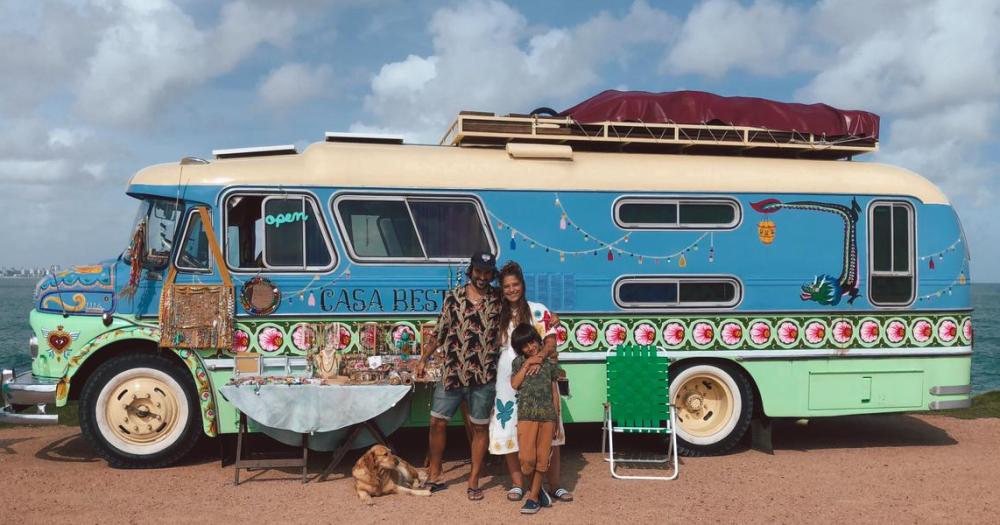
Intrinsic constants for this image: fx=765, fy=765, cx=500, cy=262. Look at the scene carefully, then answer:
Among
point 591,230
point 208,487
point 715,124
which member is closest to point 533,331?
point 591,230

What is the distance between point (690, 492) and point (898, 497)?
5.28 ft

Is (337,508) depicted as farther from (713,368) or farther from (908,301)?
(908,301)

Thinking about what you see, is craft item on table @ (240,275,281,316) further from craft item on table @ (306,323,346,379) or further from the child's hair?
the child's hair

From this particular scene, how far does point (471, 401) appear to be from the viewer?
5.78 m

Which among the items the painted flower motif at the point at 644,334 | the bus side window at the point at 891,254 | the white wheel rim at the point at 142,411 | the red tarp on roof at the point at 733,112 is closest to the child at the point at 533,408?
the painted flower motif at the point at 644,334

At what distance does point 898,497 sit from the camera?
5996 mm

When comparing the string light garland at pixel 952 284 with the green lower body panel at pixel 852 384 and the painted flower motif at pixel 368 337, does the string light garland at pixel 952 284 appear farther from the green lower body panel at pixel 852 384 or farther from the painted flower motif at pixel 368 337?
the painted flower motif at pixel 368 337

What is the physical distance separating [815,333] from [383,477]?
420 centimetres

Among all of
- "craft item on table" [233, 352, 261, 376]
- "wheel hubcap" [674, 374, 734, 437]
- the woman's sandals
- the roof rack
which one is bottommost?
the woman's sandals

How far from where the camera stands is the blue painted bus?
21.3 feet

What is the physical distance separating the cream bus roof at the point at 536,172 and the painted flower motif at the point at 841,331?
127 cm

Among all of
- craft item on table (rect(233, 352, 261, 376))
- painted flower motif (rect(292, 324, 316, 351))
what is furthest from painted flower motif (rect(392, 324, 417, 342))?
craft item on table (rect(233, 352, 261, 376))

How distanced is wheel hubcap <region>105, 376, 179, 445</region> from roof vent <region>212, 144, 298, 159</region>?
2.06 metres

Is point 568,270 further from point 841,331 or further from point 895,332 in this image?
point 895,332
